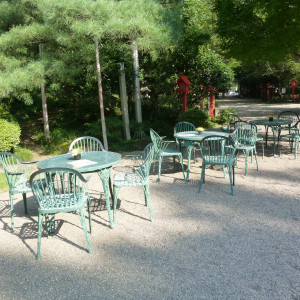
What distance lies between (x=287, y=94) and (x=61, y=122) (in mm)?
24837

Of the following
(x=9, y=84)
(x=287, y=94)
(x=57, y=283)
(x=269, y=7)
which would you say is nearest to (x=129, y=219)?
(x=57, y=283)

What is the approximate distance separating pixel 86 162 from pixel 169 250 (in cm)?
141

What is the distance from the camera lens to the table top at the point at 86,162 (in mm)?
3242

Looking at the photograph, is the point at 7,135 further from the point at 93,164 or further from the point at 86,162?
the point at 93,164

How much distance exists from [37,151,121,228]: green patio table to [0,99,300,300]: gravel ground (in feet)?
1.72

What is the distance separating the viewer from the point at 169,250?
2822 millimetres

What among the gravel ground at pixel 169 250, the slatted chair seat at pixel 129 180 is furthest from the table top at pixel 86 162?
the gravel ground at pixel 169 250

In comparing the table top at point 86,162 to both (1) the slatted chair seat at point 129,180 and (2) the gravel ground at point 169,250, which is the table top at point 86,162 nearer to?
(1) the slatted chair seat at point 129,180

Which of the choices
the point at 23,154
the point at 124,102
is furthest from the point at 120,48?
the point at 23,154

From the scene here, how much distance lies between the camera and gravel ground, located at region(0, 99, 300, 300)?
228cm

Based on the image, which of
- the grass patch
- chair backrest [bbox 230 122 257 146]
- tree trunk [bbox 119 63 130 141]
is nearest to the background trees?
tree trunk [bbox 119 63 130 141]

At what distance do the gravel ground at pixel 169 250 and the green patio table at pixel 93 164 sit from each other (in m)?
0.53

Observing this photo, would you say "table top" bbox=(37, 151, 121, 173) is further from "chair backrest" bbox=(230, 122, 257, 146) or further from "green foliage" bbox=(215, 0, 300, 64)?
"green foliage" bbox=(215, 0, 300, 64)

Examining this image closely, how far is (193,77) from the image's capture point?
10.8m
